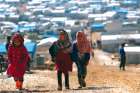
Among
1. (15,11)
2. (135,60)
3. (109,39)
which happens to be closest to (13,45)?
(135,60)

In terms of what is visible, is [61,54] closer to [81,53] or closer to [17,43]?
[81,53]

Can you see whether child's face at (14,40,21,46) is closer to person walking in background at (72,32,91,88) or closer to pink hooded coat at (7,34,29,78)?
pink hooded coat at (7,34,29,78)

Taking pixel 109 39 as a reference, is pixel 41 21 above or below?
below

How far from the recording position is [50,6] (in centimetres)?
13625

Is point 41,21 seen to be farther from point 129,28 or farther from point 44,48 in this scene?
point 44,48

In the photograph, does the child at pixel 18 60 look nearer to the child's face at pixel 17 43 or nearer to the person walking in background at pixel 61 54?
the child's face at pixel 17 43

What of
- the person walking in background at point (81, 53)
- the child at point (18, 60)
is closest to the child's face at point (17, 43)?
the child at point (18, 60)

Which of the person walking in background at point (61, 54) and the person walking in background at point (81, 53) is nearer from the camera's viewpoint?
the person walking in background at point (61, 54)

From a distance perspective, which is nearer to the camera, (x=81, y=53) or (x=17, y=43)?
(x=17, y=43)

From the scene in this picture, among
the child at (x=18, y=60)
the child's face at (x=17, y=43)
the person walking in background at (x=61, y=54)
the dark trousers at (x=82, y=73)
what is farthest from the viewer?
the dark trousers at (x=82, y=73)

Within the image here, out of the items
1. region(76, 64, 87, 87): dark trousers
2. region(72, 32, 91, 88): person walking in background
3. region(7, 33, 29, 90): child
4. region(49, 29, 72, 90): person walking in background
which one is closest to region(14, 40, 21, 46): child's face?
region(7, 33, 29, 90): child

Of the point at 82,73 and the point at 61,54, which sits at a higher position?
the point at 61,54

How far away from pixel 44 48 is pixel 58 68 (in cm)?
3751

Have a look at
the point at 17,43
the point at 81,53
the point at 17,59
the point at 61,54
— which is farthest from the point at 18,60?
the point at 81,53
